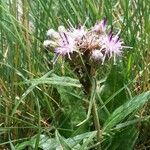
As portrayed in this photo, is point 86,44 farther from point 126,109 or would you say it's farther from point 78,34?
point 126,109

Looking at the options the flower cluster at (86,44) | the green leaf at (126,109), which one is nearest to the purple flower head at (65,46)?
the flower cluster at (86,44)

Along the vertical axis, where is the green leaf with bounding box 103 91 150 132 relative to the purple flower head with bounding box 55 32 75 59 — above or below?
below

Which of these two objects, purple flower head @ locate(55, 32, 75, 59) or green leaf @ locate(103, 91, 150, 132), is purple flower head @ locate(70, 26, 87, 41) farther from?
green leaf @ locate(103, 91, 150, 132)

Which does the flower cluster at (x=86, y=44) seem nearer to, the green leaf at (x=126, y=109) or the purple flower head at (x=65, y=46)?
the purple flower head at (x=65, y=46)

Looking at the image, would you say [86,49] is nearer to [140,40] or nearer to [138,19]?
[140,40]

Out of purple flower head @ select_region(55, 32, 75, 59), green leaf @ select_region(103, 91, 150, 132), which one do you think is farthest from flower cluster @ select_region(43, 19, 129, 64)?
green leaf @ select_region(103, 91, 150, 132)

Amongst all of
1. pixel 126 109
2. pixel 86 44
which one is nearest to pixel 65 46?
pixel 86 44
